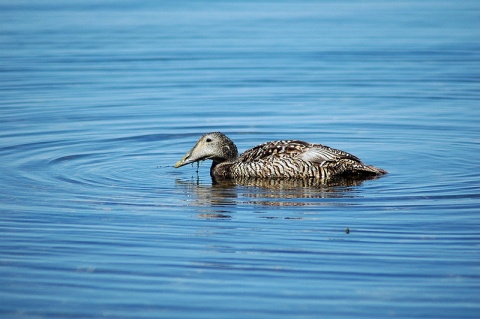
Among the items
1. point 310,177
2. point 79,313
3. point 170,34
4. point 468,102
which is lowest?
point 79,313

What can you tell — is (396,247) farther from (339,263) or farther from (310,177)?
(310,177)

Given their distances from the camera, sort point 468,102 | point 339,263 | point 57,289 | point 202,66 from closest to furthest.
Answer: point 57,289
point 339,263
point 468,102
point 202,66

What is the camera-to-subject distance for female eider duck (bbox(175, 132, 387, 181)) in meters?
12.4

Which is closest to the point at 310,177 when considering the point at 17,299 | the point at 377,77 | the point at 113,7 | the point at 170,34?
the point at 17,299

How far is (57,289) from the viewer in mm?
7773

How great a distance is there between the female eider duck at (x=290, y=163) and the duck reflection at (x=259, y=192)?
9cm

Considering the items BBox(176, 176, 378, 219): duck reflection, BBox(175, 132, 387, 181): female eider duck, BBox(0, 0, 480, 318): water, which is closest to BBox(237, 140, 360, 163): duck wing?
BBox(175, 132, 387, 181): female eider duck

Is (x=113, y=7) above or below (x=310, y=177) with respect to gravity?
above

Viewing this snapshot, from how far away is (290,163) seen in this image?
12508 millimetres

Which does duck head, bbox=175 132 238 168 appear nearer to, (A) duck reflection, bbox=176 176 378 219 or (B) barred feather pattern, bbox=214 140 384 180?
(A) duck reflection, bbox=176 176 378 219

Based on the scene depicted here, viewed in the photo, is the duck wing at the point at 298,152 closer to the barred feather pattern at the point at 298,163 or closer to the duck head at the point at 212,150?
the barred feather pattern at the point at 298,163

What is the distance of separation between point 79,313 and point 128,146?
7820 millimetres

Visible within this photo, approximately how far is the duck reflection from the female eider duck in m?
0.09

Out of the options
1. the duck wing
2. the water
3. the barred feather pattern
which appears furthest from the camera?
the duck wing
